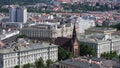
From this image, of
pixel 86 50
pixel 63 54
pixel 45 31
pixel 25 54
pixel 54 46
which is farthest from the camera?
pixel 45 31

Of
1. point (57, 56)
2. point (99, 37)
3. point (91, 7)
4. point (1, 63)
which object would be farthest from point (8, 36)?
point (91, 7)

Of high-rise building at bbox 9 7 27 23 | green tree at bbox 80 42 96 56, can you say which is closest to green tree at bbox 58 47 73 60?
green tree at bbox 80 42 96 56

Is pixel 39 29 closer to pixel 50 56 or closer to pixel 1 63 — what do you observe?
pixel 50 56

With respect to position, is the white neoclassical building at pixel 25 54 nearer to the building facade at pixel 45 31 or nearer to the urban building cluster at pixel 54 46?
the urban building cluster at pixel 54 46

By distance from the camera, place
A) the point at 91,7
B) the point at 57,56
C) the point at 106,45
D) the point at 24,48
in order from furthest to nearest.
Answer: the point at 91,7 → the point at 106,45 → the point at 57,56 → the point at 24,48

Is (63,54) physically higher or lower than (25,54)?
lower

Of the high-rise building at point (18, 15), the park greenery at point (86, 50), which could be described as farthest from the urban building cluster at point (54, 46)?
the high-rise building at point (18, 15)

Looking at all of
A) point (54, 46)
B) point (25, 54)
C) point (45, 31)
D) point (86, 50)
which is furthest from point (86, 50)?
point (45, 31)

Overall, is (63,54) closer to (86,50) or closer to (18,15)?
(86,50)

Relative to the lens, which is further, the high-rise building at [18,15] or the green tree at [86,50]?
the high-rise building at [18,15]
